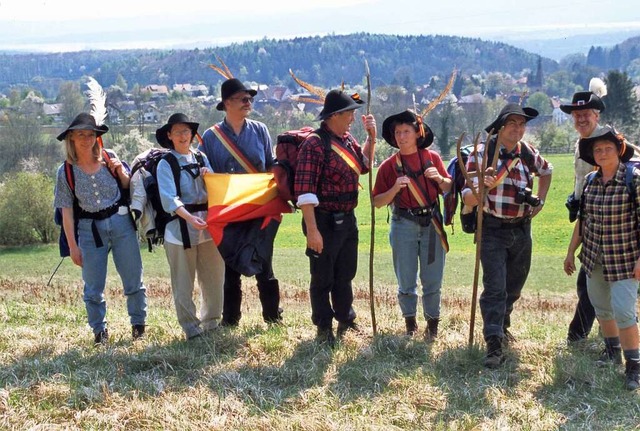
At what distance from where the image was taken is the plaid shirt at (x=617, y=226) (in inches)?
221

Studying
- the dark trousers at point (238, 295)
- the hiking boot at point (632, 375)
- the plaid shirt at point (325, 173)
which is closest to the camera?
→ the hiking boot at point (632, 375)

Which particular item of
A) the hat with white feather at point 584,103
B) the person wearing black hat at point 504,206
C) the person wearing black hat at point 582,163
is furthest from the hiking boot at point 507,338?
the hat with white feather at point 584,103

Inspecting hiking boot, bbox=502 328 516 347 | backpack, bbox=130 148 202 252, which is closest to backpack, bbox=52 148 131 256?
backpack, bbox=130 148 202 252

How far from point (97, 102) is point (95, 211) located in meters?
1.13

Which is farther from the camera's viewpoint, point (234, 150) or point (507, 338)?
point (234, 150)

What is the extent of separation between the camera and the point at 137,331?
23.7 feet

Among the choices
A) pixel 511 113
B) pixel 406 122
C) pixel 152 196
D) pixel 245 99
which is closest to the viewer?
pixel 511 113

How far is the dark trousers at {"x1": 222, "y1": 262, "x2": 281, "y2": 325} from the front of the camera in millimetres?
7586

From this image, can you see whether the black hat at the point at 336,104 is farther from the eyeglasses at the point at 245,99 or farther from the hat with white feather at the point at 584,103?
the hat with white feather at the point at 584,103

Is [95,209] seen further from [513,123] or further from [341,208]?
[513,123]

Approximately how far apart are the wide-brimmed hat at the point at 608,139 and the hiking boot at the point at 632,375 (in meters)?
1.60

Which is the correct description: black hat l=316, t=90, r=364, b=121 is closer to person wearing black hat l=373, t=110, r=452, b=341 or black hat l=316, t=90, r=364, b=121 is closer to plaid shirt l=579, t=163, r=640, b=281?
person wearing black hat l=373, t=110, r=452, b=341

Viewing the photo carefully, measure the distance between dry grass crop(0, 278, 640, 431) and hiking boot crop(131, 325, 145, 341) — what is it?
4.2 inches

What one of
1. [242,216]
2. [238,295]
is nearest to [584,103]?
[242,216]
